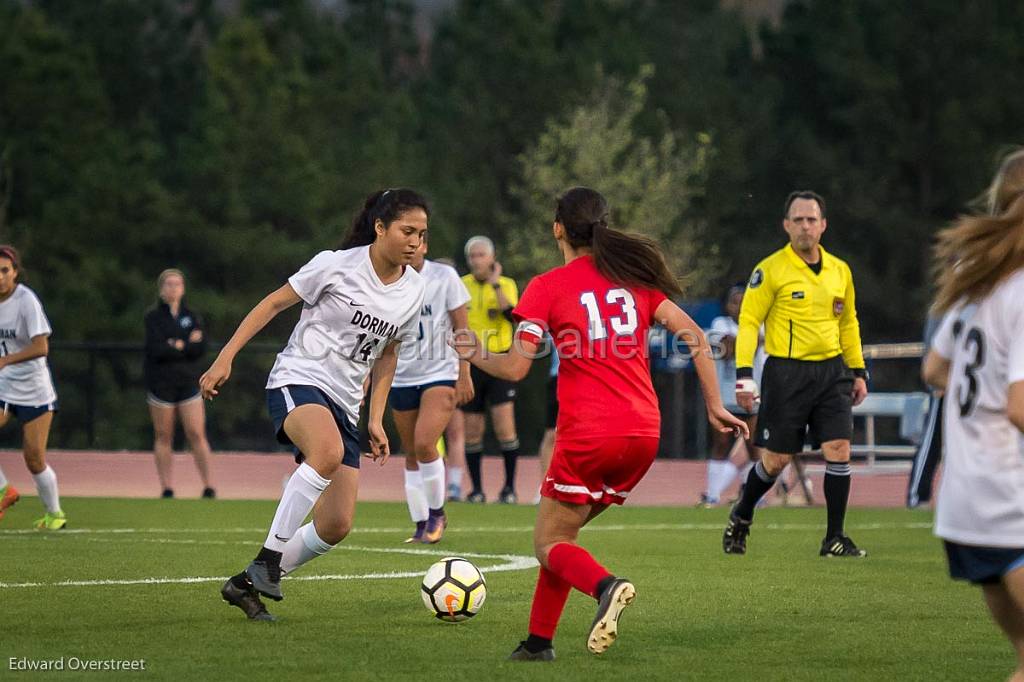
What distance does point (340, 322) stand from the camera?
761cm

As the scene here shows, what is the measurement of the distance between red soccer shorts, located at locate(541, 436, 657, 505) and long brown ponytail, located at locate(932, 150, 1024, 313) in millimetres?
1794

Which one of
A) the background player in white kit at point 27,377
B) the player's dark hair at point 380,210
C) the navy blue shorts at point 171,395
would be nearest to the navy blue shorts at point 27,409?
the background player in white kit at point 27,377

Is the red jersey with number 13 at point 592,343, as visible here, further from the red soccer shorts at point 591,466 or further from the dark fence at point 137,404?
the dark fence at point 137,404

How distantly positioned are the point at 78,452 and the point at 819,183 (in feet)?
112

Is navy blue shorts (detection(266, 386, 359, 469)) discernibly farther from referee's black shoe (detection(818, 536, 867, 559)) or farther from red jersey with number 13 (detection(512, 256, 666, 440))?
referee's black shoe (detection(818, 536, 867, 559))

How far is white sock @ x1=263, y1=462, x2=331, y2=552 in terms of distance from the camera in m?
7.32

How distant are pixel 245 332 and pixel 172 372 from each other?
401 inches

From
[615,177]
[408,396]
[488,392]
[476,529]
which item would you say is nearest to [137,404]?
[488,392]

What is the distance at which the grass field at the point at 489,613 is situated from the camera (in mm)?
6129

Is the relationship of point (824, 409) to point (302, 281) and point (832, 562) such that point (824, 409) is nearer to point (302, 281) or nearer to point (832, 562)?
point (832, 562)

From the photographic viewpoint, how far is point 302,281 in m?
7.53

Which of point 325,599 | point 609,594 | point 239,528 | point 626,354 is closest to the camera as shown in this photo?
point 609,594

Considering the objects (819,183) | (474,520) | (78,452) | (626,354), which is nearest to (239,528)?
(474,520)

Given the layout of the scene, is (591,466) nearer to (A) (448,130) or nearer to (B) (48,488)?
(B) (48,488)
